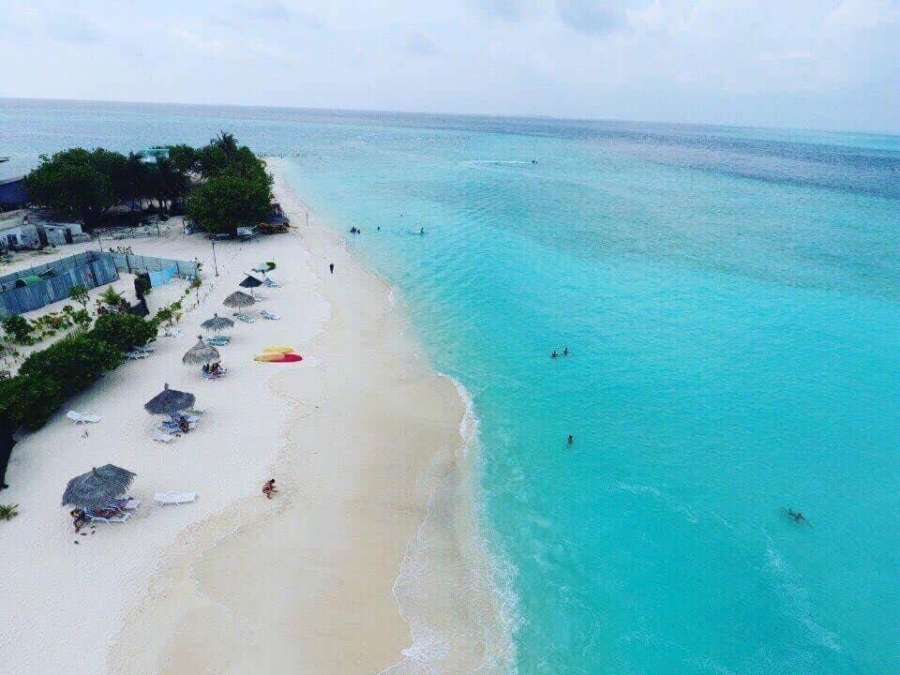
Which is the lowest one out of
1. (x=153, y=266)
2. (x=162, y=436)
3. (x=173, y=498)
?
(x=173, y=498)

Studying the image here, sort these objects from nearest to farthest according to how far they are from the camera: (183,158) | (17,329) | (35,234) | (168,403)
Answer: (168,403), (17,329), (35,234), (183,158)

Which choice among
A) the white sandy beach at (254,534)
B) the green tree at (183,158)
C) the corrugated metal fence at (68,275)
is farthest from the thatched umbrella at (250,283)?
the green tree at (183,158)

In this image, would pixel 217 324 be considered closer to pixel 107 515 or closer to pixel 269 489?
pixel 107 515

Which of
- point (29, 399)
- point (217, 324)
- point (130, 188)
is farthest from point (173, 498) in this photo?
point (130, 188)

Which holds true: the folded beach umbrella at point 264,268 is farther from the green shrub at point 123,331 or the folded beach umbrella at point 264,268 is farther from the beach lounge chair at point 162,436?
the beach lounge chair at point 162,436

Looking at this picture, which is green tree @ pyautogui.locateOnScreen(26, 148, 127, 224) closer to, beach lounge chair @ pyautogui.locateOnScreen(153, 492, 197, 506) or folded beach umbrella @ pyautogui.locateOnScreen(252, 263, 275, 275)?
folded beach umbrella @ pyautogui.locateOnScreen(252, 263, 275, 275)

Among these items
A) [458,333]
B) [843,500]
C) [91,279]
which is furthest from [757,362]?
[91,279]
